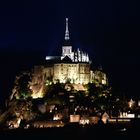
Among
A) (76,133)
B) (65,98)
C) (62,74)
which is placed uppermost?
(62,74)

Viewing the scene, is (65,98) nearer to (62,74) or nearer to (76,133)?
A: (62,74)

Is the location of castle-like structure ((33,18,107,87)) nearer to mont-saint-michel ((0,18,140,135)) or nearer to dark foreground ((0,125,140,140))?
mont-saint-michel ((0,18,140,135))

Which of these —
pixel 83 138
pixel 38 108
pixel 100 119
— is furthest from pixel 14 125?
pixel 83 138

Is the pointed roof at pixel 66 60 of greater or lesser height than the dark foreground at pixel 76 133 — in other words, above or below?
above

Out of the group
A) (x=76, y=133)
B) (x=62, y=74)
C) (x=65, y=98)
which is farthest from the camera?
(x=62, y=74)

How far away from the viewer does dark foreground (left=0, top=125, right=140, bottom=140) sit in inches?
2788

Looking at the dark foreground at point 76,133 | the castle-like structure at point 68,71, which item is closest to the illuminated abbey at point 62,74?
the castle-like structure at point 68,71

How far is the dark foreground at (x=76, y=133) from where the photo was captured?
70819mm

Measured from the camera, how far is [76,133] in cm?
7550

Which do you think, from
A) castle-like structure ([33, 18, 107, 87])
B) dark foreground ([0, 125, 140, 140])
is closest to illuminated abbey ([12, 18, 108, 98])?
castle-like structure ([33, 18, 107, 87])

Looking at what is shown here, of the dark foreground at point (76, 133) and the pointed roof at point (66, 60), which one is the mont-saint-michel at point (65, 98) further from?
the dark foreground at point (76, 133)

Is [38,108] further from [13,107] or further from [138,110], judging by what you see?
[138,110]

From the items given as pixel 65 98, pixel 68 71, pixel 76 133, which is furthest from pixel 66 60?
pixel 76 133

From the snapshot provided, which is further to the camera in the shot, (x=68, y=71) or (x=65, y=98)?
(x=68, y=71)
